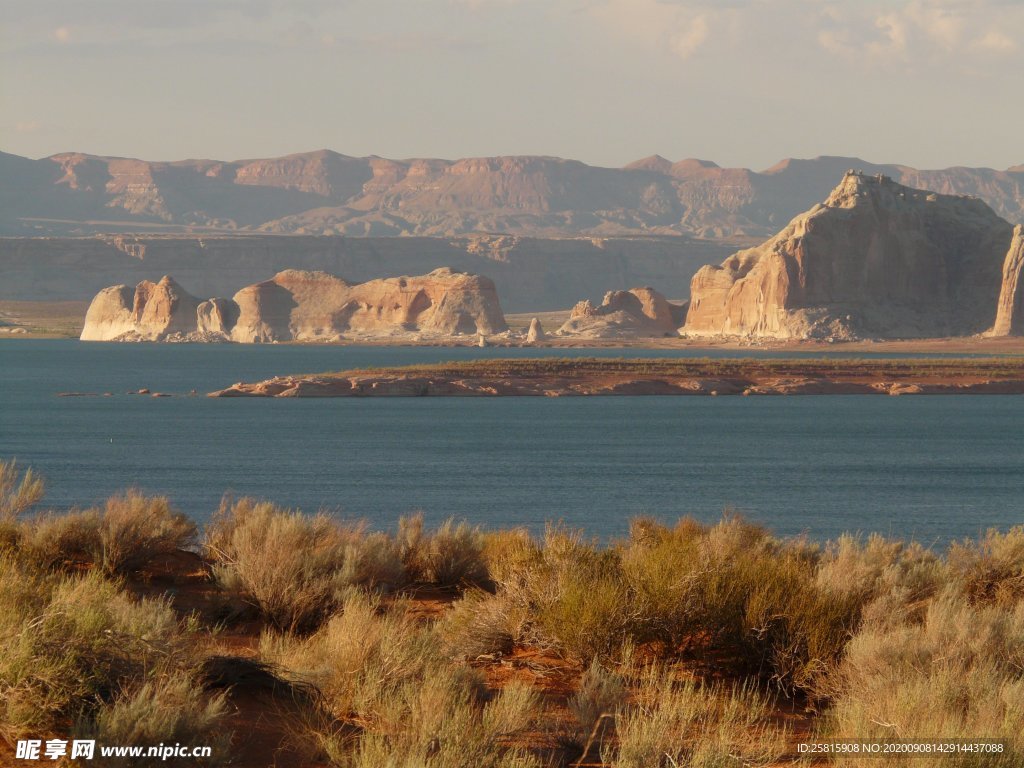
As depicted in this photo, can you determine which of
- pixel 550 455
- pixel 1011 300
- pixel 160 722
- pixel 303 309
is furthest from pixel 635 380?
pixel 303 309

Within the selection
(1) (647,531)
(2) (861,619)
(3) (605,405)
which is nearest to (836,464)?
(3) (605,405)

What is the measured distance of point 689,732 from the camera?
23.2 feet

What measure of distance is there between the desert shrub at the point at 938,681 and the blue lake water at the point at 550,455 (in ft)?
52.2

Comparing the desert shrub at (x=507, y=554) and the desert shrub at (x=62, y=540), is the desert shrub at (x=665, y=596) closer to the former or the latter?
the desert shrub at (x=507, y=554)

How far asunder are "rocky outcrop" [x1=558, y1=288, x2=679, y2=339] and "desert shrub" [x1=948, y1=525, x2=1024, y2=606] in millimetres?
138633

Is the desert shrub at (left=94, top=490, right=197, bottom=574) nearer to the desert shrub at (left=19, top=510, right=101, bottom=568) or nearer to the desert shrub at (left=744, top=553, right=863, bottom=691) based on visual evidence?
the desert shrub at (left=19, top=510, right=101, bottom=568)

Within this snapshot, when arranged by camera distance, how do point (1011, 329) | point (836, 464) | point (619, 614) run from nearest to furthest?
point (619, 614), point (836, 464), point (1011, 329)

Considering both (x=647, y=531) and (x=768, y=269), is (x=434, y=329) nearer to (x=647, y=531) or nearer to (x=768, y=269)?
(x=768, y=269)

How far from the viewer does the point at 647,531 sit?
41.9 feet

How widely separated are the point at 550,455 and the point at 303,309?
116 m

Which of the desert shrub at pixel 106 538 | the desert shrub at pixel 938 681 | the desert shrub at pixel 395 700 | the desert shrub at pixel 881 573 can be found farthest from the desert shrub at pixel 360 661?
the desert shrub at pixel 106 538

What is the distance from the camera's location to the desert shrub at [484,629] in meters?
8.95

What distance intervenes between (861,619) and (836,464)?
40.2 metres

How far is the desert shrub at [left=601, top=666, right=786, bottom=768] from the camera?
252 inches
